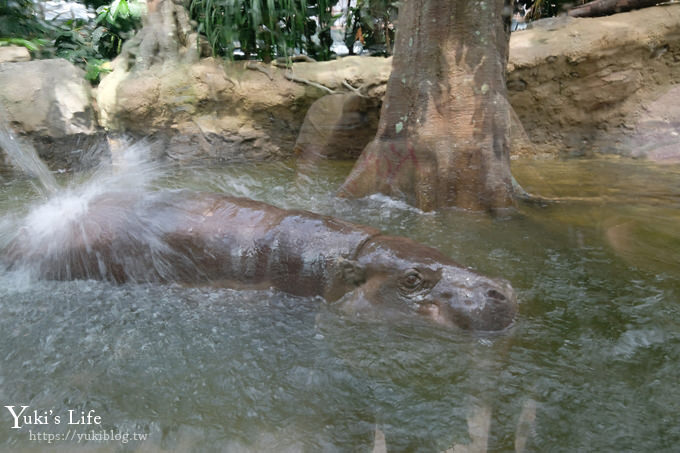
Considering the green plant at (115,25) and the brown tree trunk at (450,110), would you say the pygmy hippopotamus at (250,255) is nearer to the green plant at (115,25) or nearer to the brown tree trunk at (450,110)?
the brown tree trunk at (450,110)

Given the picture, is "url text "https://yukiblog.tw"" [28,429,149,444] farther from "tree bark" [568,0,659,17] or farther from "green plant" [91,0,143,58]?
"tree bark" [568,0,659,17]

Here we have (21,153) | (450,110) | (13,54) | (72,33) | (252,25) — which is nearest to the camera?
(450,110)

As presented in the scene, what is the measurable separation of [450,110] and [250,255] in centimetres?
297

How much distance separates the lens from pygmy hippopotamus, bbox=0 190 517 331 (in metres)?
2.53

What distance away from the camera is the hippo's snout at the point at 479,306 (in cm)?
244

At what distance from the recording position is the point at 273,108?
24.0 feet

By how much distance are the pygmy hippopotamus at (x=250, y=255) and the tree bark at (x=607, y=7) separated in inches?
300

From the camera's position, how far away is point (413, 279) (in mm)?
2555

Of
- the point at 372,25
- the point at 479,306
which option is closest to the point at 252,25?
the point at 372,25

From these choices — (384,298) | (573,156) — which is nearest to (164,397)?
(384,298)

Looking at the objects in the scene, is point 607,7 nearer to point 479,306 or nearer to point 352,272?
point 479,306

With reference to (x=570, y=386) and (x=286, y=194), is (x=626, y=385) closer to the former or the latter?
(x=570, y=386)

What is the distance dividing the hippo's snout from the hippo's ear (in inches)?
17.6

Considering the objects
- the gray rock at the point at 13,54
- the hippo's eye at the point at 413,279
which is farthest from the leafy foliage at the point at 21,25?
the hippo's eye at the point at 413,279
